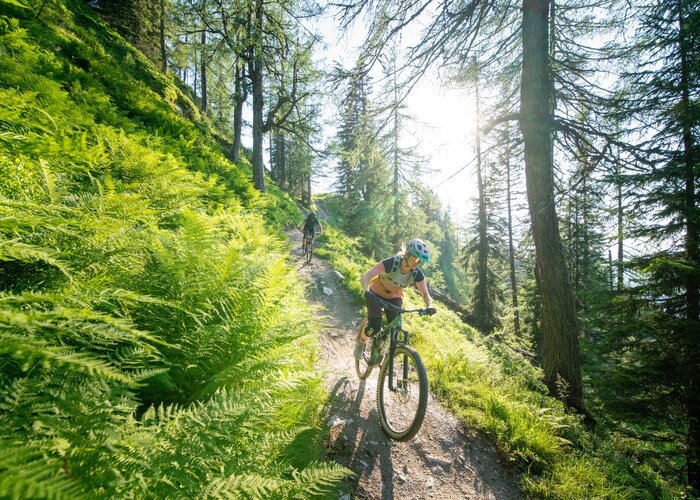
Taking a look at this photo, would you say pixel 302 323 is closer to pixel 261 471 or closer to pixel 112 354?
pixel 261 471

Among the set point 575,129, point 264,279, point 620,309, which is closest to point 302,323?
point 264,279

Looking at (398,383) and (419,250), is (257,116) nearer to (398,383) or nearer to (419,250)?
(419,250)

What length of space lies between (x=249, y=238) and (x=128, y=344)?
2.75 meters

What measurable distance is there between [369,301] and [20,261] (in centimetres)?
405

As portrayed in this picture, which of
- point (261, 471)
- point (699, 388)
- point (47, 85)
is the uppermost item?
point (47, 85)

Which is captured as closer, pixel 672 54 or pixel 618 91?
pixel 618 91

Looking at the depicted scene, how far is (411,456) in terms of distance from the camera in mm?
3697

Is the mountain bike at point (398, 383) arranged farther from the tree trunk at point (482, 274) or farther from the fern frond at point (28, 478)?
the tree trunk at point (482, 274)

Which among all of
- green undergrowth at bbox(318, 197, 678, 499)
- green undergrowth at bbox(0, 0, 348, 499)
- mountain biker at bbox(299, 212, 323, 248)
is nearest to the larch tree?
green undergrowth at bbox(318, 197, 678, 499)

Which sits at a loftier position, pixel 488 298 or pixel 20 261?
pixel 20 261

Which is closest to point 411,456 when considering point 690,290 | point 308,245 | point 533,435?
point 533,435

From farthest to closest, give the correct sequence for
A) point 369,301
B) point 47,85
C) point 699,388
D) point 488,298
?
point 488,298 → point 699,388 → point 369,301 → point 47,85

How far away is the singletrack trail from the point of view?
3.28 m

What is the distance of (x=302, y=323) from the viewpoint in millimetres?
3076
